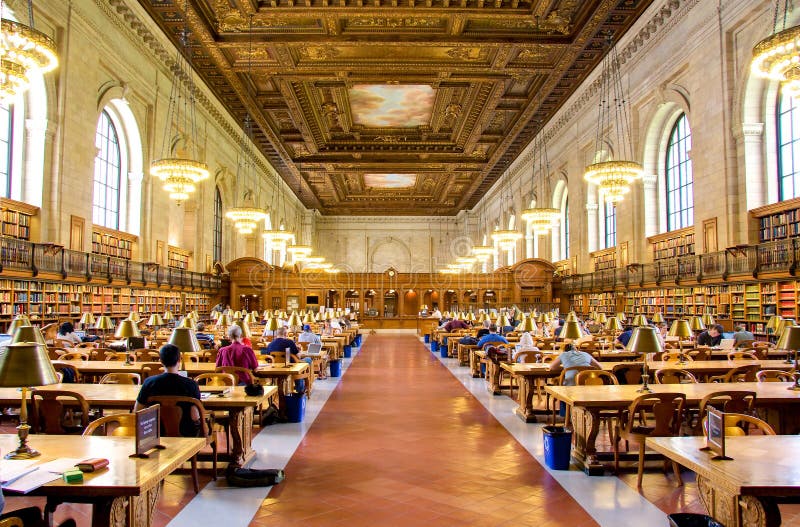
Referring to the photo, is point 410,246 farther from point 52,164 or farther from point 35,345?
point 35,345

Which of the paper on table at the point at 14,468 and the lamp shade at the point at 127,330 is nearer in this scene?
the paper on table at the point at 14,468

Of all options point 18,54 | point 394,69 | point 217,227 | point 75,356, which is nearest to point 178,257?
point 217,227

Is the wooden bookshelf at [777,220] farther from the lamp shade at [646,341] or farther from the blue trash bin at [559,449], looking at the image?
the blue trash bin at [559,449]

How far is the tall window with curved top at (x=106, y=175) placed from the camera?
16641 millimetres

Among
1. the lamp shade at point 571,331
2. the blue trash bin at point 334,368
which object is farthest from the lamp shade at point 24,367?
the blue trash bin at point 334,368

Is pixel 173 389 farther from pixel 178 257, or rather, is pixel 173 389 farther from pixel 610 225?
pixel 610 225

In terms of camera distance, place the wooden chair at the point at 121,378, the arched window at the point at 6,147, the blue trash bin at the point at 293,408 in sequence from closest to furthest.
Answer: the wooden chair at the point at 121,378 < the blue trash bin at the point at 293,408 < the arched window at the point at 6,147

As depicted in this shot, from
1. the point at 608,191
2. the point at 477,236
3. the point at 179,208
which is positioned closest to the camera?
the point at 608,191

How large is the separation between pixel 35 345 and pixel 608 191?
14.5 m

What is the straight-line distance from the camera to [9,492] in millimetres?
2678

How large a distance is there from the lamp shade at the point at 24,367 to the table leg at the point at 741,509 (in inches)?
138

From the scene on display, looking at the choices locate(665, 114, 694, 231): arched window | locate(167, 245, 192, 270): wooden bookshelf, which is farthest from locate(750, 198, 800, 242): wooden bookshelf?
locate(167, 245, 192, 270): wooden bookshelf

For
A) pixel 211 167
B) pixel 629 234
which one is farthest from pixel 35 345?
pixel 211 167

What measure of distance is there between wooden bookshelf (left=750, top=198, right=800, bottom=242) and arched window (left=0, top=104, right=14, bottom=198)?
54.7 ft
